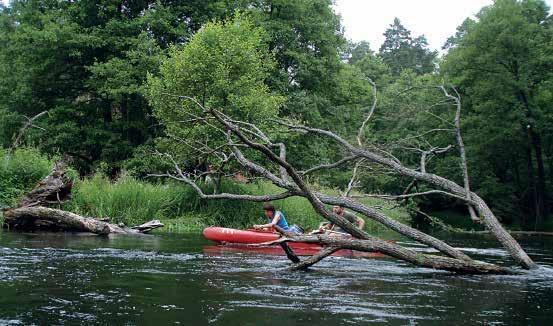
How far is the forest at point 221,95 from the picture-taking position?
19547mm

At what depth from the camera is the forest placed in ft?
64.1

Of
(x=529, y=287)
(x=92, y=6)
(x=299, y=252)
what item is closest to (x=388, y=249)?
(x=529, y=287)

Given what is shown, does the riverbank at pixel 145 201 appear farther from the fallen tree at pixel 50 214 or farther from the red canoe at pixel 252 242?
the red canoe at pixel 252 242

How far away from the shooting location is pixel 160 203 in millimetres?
18469

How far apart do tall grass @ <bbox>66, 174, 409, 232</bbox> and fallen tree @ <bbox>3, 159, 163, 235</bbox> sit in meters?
1.97

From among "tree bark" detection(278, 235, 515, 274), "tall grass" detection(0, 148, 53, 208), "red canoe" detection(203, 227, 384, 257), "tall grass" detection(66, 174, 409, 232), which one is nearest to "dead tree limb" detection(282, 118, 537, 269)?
"tree bark" detection(278, 235, 515, 274)

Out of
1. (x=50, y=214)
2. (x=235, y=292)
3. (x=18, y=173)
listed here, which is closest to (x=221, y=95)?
(x=18, y=173)

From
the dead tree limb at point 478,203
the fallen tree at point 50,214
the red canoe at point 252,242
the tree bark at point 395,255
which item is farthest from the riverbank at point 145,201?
the tree bark at point 395,255

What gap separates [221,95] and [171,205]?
4157mm

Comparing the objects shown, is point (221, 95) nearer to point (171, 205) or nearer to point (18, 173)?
point (171, 205)

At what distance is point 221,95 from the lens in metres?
20.3

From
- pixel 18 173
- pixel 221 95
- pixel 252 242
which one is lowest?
pixel 252 242

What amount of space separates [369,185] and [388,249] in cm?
2578

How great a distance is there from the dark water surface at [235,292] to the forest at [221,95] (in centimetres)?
710
